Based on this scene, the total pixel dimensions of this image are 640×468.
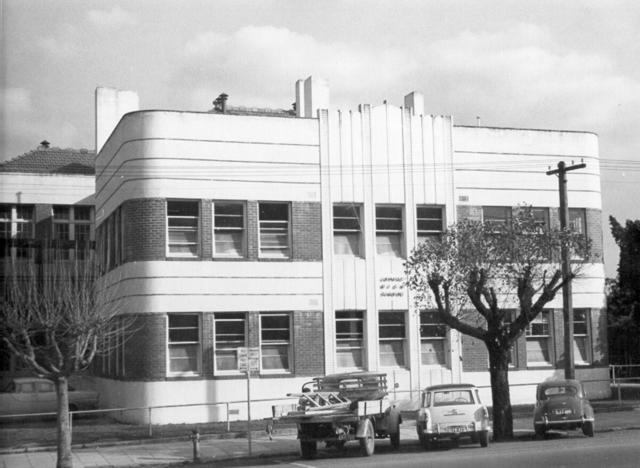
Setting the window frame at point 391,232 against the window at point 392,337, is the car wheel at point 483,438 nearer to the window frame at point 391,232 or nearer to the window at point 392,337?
the window at point 392,337

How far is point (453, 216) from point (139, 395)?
12.5 meters

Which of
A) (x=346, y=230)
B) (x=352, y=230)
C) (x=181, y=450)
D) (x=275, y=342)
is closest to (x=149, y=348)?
(x=275, y=342)

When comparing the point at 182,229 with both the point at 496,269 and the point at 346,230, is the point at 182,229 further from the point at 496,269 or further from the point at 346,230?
the point at 496,269

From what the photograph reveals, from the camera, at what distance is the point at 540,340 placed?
36.2 m

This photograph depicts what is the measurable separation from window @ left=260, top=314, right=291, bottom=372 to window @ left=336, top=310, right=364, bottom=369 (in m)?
1.80

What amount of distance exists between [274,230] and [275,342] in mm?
3752

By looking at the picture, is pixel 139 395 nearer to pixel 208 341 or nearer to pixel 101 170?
pixel 208 341

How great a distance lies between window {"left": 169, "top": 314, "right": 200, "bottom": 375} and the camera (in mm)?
31844

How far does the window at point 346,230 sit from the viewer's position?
34169 mm

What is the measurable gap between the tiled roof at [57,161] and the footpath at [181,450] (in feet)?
82.6

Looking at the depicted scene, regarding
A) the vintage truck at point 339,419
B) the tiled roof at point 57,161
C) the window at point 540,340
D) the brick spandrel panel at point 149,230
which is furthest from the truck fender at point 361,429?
the tiled roof at point 57,161

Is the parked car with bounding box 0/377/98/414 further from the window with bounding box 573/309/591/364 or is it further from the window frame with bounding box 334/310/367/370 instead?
the window with bounding box 573/309/591/364

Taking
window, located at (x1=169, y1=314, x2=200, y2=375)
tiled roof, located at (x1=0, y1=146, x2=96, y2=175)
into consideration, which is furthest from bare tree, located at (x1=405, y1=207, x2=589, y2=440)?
tiled roof, located at (x1=0, y1=146, x2=96, y2=175)

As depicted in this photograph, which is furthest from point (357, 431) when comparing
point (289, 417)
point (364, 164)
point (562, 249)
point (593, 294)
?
point (593, 294)
